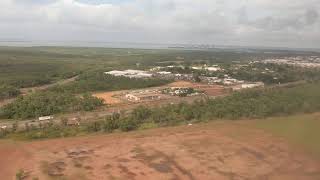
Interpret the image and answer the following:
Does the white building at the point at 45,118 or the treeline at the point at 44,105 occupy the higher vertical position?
the treeline at the point at 44,105

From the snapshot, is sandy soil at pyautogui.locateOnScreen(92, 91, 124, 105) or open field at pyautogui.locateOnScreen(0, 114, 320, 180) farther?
sandy soil at pyautogui.locateOnScreen(92, 91, 124, 105)

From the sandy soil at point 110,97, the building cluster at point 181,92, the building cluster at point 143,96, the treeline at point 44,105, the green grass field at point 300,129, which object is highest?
the green grass field at point 300,129

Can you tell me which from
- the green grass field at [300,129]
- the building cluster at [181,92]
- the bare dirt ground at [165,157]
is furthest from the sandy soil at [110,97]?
the green grass field at [300,129]

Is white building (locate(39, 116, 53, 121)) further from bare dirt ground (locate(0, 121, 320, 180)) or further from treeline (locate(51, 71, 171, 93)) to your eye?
treeline (locate(51, 71, 171, 93))

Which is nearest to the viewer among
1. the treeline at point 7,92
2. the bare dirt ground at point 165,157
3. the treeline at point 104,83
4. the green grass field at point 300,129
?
the bare dirt ground at point 165,157

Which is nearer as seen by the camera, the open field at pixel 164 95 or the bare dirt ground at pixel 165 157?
the bare dirt ground at pixel 165 157

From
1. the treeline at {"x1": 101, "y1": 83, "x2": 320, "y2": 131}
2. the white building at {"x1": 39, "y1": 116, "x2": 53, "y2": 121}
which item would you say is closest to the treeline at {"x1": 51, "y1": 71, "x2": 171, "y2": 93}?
the white building at {"x1": 39, "y1": 116, "x2": 53, "y2": 121}

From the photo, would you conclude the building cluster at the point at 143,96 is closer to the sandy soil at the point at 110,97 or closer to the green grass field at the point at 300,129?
the sandy soil at the point at 110,97

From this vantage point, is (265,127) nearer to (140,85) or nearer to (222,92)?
(222,92)
